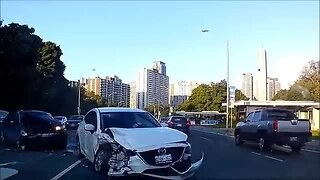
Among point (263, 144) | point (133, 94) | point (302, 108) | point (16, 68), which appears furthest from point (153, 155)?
point (133, 94)

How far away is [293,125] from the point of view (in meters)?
21.6

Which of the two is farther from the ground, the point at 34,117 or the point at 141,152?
the point at 34,117

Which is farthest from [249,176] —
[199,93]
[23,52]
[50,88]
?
[199,93]

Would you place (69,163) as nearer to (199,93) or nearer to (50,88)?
(50,88)

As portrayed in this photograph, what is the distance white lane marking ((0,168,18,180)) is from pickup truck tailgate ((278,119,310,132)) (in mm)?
12186

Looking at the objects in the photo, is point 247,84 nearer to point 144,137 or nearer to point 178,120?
point 178,120

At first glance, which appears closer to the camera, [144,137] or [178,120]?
[144,137]

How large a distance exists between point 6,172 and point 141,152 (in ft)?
15.4

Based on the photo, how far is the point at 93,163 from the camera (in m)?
11.9

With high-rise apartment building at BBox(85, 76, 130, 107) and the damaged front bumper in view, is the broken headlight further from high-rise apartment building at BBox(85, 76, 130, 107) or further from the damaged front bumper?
high-rise apartment building at BBox(85, 76, 130, 107)

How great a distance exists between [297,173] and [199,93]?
109 meters

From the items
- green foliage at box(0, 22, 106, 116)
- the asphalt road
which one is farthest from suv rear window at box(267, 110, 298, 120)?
green foliage at box(0, 22, 106, 116)

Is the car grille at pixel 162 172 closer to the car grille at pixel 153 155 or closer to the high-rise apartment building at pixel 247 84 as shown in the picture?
the car grille at pixel 153 155

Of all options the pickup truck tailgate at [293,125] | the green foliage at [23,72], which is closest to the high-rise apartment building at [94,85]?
the green foliage at [23,72]
